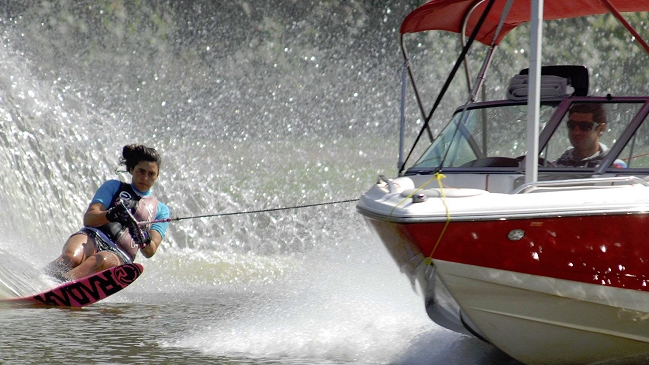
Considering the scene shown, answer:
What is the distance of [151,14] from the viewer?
25078mm

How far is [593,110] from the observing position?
6031 millimetres

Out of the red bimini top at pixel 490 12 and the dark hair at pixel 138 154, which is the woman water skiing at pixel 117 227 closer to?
the dark hair at pixel 138 154

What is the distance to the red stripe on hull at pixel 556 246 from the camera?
4805mm

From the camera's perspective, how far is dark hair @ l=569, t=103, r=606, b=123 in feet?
19.6

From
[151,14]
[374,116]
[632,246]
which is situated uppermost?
[151,14]

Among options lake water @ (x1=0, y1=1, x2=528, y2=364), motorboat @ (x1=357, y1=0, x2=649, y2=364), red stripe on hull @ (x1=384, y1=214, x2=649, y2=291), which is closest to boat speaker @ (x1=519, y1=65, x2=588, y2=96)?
motorboat @ (x1=357, y1=0, x2=649, y2=364)

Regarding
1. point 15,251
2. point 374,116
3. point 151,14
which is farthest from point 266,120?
point 15,251

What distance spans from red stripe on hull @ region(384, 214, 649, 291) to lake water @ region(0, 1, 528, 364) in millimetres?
964

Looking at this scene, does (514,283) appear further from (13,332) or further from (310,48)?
(310,48)

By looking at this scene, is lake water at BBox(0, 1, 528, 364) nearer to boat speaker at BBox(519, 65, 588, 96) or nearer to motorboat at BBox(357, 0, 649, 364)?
motorboat at BBox(357, 0, 649, 364)

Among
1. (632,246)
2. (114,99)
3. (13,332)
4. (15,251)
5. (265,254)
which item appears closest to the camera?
(632,246)

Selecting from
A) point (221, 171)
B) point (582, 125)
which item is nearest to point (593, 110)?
point (582, 125)

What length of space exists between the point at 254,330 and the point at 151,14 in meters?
19.8

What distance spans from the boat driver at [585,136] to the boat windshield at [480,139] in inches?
15.4
